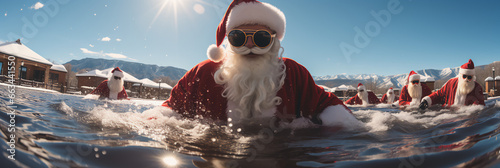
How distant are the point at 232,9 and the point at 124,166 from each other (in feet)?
7.38

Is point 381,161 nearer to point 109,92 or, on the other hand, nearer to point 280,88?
point 280,88

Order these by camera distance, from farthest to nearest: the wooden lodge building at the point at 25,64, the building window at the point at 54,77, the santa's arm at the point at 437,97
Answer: the building window at the point at 54,77 → the wooden lodge building at the point at 25,64 → the santa's arm at the point at 437,97

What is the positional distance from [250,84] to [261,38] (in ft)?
1.73

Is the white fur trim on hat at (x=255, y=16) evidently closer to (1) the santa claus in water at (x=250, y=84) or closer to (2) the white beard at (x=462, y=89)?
(1) the santa claus in water at (x=250, y=84)

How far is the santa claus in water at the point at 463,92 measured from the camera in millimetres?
5087

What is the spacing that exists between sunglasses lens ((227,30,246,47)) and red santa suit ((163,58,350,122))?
0.43 m

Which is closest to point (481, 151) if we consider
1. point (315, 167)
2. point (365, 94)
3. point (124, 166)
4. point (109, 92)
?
point (315, 167)

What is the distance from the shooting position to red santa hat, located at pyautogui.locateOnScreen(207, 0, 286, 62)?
7.95 ft

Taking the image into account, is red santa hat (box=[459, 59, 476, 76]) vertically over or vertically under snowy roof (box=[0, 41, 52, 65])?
under

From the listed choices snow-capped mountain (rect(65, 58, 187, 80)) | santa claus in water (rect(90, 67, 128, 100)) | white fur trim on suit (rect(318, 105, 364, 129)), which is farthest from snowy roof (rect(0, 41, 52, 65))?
snow-capped mountain (rect(65, 58, 187, 80))

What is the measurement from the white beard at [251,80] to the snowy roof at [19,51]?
70.6 feet

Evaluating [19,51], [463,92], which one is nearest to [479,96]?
[463,92]

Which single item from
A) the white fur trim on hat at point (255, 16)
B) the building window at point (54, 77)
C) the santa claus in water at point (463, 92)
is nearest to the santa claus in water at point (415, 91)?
Result: the santa claus in water at point (463, 92)

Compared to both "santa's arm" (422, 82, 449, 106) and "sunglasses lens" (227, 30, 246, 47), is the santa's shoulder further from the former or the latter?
"santa's arm" (422, 82, 449, 106)
